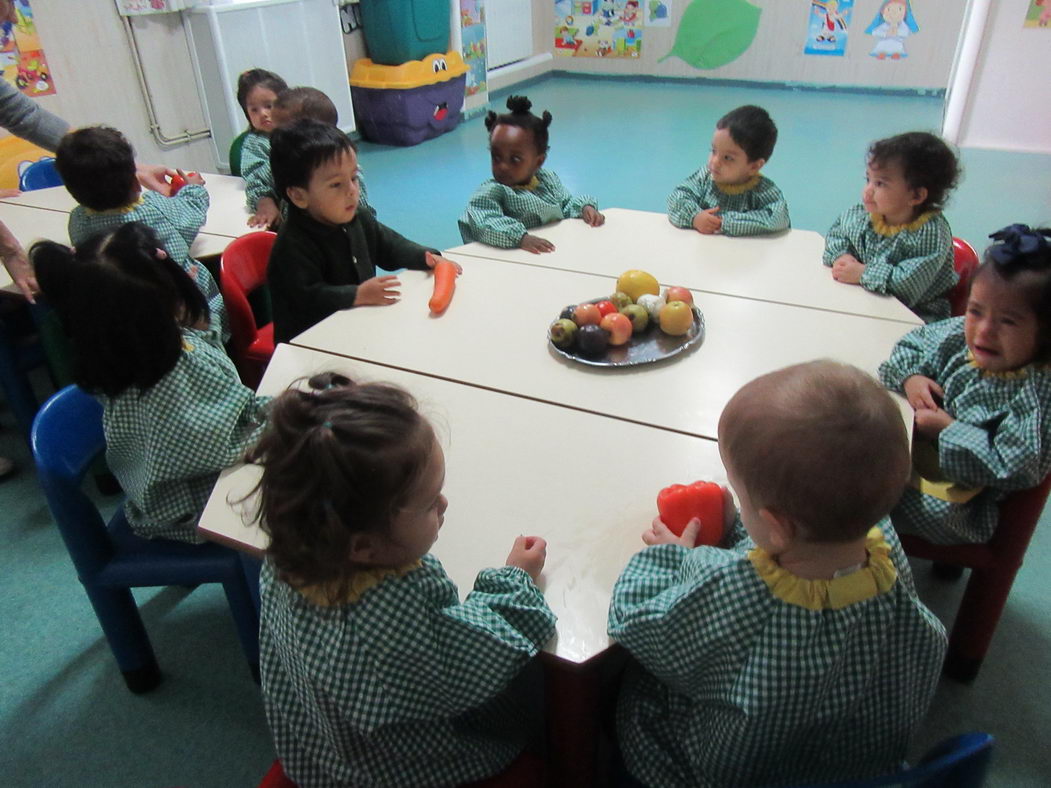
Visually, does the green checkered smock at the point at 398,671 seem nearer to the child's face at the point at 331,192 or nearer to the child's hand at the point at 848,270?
the child's face at the point at 331,192

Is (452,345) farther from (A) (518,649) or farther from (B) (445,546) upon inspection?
(A) (518,649)

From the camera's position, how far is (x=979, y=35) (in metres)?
4.52

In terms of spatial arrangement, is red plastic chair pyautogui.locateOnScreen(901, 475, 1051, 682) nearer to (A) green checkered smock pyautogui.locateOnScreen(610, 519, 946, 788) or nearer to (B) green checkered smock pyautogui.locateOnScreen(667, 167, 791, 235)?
(A) green checkered smock pyautogui.locateOnScreen(610, 519, 946, 788)

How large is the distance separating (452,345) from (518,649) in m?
0.85

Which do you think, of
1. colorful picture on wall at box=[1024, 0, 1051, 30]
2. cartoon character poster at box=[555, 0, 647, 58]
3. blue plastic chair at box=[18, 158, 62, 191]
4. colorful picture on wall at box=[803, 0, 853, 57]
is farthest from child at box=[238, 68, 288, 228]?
colorful picture on wall at box=[803, 0, 853, 57]

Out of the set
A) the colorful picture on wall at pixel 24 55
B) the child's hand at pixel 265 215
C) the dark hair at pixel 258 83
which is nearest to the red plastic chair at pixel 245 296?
the child's hand at pixel 265 215

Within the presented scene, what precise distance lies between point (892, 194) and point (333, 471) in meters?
1.71

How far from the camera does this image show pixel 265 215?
2.49 metres

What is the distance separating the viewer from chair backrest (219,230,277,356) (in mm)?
2088

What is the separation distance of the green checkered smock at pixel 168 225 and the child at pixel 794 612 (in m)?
1.52

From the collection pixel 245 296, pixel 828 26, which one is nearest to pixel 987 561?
Answer: pixel 245 296

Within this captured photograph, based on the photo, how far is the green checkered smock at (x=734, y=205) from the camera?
87.8 inches

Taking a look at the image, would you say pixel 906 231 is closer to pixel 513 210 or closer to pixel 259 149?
pixel 513 210

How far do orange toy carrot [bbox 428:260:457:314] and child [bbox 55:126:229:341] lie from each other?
2.00 ft
